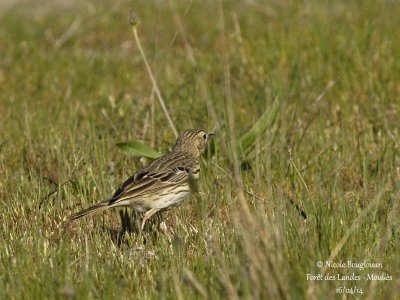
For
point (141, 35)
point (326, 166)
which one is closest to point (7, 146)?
point (326, 166)

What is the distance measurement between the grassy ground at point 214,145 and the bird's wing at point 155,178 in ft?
0.81

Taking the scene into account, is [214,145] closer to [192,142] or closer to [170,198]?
[192,142]

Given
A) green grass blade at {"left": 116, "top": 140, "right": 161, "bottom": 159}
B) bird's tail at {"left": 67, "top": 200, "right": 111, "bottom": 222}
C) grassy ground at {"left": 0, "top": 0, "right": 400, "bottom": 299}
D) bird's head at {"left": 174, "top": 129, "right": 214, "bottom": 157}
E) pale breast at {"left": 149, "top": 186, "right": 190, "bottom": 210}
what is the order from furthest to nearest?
green grass blade at {"left": 116, "top": 140, "right": 161, "bottom": 159} → bird's head at {"left": 174, "top": 129, "right": 214, "bottom": 157} → pale breast at {"left": 149, "top": 186, "right": 190, "bottom": 210} → bird's tail at {"left": 67, "top": 200, "right": 111, "bottom": 222} → grassy ground at {"left": 0, "top": 0, "right": 400, "bottom": 299}

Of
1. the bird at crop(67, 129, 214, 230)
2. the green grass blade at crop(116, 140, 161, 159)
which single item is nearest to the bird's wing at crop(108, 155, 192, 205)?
the bird at crop(67, 129, 214, 230)

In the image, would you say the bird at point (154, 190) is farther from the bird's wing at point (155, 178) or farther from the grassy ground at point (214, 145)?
the grassy ground at point (214, 145)

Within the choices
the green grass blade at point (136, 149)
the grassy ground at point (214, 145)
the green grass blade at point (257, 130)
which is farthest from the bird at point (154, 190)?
the green grass blade at point (257, 130)

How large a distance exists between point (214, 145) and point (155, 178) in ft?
4.17

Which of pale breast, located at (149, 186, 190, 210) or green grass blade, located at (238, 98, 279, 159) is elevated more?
pale breast, located at (149, 186, 190, 210)

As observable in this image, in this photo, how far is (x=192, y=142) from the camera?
24.2 feet

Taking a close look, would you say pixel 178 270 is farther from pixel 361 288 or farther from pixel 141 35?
pixel 141 35

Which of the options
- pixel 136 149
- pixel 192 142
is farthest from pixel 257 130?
pixel 136 149

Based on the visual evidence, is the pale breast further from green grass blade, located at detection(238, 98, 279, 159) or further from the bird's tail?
green grass blade, located at detection(238, 98, 279, 159)

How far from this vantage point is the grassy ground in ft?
16.5

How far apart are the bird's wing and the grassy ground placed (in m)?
0.25
